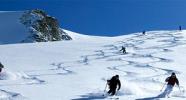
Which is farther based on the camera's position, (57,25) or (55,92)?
(57,25)

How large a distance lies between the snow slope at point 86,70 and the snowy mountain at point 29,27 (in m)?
83.7

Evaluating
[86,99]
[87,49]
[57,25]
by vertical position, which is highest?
[57,25]

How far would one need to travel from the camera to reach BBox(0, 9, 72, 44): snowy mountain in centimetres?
14275

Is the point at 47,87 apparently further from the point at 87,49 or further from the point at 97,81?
the point at 87,49

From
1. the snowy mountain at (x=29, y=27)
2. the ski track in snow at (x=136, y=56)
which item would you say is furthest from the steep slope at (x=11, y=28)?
the ski track in snow at (x=136, y=56)

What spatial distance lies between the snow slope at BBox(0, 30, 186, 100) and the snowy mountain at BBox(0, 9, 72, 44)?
8374 centimetres

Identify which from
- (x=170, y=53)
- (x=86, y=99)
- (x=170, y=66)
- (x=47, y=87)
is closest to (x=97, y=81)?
(x=47, y=87)

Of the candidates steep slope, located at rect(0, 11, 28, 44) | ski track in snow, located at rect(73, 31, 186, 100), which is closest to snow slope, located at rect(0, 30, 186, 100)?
ski track in snow, located at rect(73, 31, 186, 100)

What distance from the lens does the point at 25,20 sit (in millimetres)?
152000

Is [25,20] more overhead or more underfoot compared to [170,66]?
more overhead

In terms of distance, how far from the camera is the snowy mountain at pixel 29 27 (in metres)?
143

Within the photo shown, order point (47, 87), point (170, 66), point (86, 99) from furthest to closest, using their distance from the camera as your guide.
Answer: point (170, 66) → point (47, 87) → point (86, 99)

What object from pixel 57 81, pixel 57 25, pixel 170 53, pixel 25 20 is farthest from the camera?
pixel 57 25

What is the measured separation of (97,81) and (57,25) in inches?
5393
